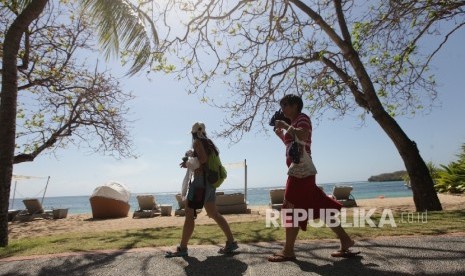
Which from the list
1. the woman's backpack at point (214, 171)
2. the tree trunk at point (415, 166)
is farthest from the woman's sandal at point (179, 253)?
the tree trunk at point (415, 166)

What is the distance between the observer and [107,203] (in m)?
18.4

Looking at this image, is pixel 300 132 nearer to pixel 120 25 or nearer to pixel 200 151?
pixel 200 151

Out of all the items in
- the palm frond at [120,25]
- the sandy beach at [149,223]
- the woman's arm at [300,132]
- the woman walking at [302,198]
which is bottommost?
Answer: the sandy beach at [149,223]

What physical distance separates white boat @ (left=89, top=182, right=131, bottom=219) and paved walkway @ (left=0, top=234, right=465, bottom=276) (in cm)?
1451

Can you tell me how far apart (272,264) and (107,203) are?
16502 mm

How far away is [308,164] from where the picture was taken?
3699 millimetres

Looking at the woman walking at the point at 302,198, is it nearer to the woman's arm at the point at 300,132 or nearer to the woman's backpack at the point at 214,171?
the woman's arm at the point at 300,132

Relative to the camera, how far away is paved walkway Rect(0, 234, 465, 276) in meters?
3.34

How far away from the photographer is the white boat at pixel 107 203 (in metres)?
18.4

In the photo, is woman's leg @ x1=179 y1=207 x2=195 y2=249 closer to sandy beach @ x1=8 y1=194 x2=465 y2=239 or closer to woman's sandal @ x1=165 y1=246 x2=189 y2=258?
woman's sandal @ x1=165 y1=246 x2=189 y2=258

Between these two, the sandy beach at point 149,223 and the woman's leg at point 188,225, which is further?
the sandy beach at point 149,223

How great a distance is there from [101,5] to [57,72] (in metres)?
8.43

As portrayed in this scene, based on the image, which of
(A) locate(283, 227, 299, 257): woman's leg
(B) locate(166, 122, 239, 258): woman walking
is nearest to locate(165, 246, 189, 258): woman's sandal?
(B) locate(166, 122, 239, 258): woman walking

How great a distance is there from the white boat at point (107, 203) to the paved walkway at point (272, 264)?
14.5 metres
